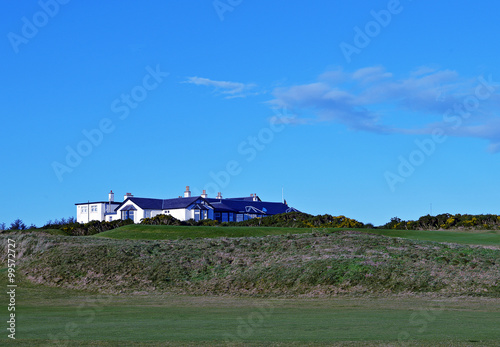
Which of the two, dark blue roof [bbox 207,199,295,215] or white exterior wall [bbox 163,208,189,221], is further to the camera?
dark blue roof [bbox 207,199,295,215]

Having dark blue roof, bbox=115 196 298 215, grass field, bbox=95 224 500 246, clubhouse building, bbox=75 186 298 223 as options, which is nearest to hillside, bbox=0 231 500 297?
grass field, bbox=95 224 500 246

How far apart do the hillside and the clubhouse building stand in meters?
52.5

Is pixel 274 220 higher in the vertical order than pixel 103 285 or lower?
higher

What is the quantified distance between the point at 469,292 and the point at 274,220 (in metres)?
26.9

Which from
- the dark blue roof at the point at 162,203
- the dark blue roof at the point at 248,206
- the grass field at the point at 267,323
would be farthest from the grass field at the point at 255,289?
the dark blue roof at the point at 248,206

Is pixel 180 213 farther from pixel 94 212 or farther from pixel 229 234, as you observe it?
pixel 229 234

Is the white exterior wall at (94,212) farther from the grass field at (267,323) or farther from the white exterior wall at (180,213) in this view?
the grass field at (267,323)

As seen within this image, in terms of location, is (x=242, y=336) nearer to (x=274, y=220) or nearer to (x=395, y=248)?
(x=395, y=248)

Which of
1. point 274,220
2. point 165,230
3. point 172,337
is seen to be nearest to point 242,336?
point 172,337

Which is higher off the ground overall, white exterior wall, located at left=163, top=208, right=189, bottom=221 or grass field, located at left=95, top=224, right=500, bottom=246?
white exterior wall, located at left=163, top=208, right=189, bottom=221

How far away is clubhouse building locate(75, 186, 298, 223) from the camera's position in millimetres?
86062

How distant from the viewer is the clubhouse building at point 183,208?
282ft

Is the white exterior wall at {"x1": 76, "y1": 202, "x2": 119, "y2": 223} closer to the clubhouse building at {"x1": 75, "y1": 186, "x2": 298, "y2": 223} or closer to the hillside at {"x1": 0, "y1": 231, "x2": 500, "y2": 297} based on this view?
the clubhouse building at {"x1": 75, "y1": 186, "x2": 298, "y2": 223}

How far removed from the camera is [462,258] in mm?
28375
